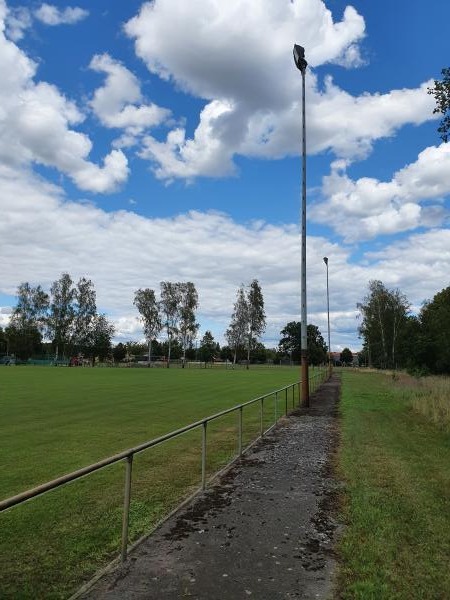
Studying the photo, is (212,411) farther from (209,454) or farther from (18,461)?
(18,461)

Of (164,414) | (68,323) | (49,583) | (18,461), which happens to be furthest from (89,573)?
(68,323)

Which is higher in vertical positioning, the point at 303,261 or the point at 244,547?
the point at 303,261

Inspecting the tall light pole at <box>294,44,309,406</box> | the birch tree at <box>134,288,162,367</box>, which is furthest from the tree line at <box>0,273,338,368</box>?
the tall light pole at <box>294,44,309,406</box>

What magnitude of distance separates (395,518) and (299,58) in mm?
18114

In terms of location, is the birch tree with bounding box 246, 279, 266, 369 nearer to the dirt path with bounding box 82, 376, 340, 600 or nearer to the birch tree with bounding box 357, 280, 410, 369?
the birch tree with bounding box 357, 280, 410, 369

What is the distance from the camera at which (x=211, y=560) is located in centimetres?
485

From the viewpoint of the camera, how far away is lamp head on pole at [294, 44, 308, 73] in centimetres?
2007

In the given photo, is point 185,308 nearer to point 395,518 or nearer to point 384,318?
point 384,318

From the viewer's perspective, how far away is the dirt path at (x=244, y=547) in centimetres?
428

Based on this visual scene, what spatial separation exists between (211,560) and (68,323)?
110 m

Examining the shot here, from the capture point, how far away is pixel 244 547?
5.20 m

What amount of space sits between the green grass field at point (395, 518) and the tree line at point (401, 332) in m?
48.5

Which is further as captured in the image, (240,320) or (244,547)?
(240,320)

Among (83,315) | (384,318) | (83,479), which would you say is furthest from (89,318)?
(83,479)
